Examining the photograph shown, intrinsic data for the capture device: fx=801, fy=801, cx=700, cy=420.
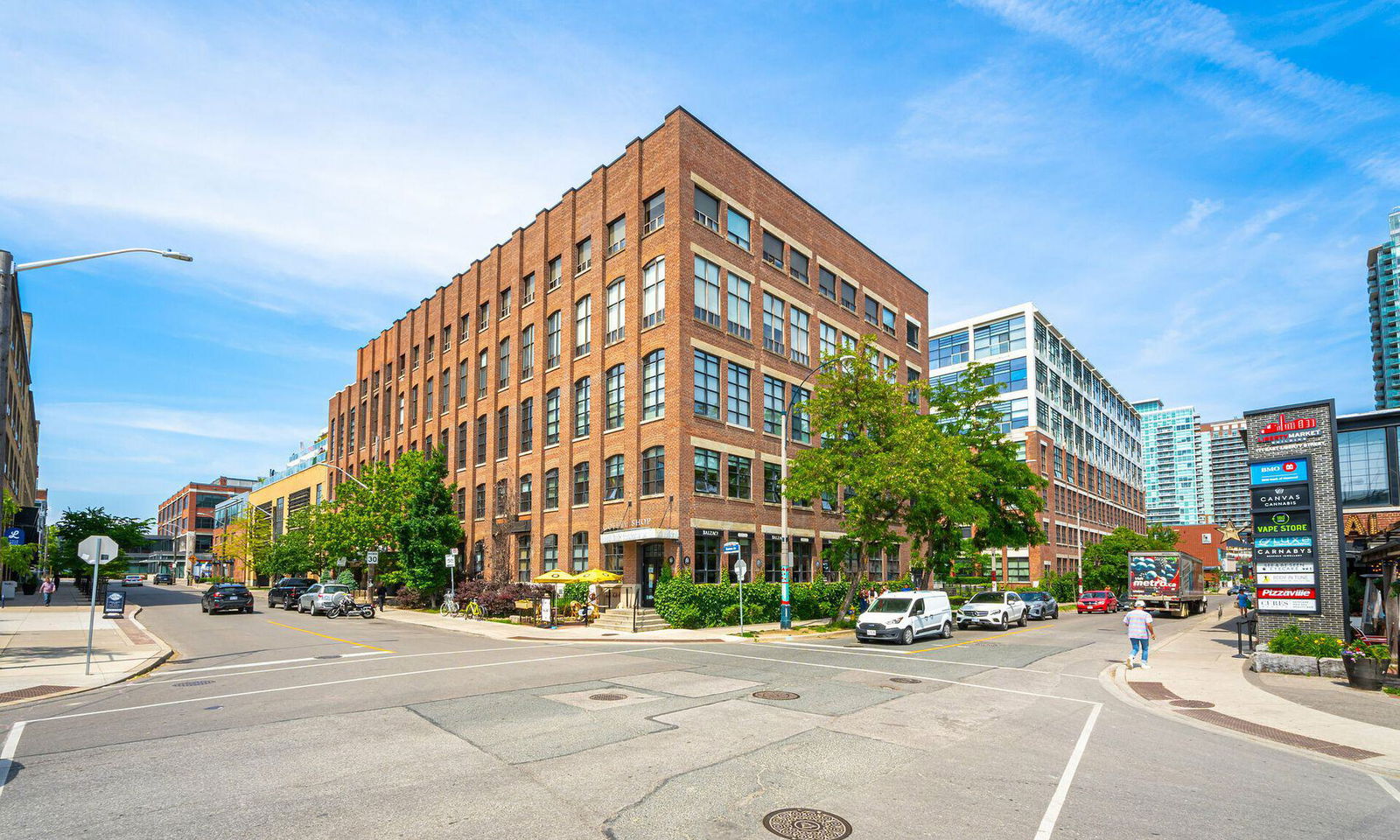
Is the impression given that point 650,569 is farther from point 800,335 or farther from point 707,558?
point 800,335

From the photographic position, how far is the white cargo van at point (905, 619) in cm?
2567

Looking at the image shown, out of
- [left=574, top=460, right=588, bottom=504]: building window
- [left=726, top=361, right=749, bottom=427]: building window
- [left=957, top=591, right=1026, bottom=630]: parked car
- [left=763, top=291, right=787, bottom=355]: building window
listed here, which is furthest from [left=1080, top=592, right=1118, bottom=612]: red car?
[left=574, top=460, right=588, bottom=504]: building window

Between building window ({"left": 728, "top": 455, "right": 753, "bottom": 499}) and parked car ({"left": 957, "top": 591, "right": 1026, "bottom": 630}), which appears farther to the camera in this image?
building window ({"left": 728, "top": 455, "right": 753, "bottom": 499})

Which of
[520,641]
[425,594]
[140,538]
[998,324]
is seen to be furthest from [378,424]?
[998,324]

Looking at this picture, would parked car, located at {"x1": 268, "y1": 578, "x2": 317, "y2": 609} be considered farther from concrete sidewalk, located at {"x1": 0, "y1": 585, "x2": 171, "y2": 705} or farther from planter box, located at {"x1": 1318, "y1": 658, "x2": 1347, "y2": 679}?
planter box, located at {"x1": 1318, "y1": 658, "x2": 1347, "y2": 679}

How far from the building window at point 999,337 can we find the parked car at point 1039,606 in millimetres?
35396

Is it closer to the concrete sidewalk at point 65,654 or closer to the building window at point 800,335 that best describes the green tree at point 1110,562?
the building window at point 800,335

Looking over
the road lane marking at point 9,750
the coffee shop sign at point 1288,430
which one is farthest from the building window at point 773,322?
the road lane marking at point 9,750

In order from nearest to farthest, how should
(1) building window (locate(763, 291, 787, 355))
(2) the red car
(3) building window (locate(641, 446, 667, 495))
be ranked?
(3) building window (locate(641, 446, 667, 495)) → (1) building window (locate(763, 291, 787, 355)) → (2) the red car

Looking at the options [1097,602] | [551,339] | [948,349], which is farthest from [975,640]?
[948,349]

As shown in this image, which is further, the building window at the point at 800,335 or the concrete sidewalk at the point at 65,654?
the building window at the point at 800,335

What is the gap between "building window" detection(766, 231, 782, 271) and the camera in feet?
132

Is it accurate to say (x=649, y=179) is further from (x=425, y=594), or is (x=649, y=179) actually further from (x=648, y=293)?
(x=425, y=594)

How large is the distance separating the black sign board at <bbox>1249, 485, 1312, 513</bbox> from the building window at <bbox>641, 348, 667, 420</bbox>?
21118 millimetres
